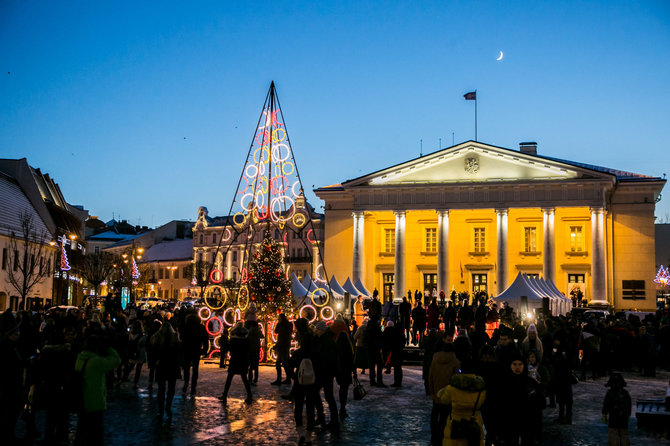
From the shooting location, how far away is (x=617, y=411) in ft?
30.1

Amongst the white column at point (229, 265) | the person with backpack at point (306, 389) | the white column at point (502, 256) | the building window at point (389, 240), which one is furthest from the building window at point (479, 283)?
the white column at point (229, 265)

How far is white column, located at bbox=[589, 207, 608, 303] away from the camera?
4169 centimetres

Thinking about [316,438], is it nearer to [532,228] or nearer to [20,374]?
[20,374]

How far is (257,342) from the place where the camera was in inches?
608

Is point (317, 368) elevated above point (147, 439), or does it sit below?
above

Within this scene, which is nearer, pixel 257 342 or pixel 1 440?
pixel 1 440

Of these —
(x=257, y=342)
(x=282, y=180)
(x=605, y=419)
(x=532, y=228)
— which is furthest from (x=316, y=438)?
(x=532, y=228)

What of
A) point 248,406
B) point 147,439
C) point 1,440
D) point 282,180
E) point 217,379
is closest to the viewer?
point 1,440

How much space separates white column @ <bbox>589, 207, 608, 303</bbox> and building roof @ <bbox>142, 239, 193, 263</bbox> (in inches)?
2342

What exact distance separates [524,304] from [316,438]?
69.7 feet

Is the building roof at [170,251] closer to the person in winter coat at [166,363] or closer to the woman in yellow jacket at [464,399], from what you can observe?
the person in winter coat at [166,363]

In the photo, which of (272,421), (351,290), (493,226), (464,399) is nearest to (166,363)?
(272,421)

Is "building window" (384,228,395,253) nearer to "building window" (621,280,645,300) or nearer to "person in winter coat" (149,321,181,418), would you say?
"building window" (621,280,645,300)

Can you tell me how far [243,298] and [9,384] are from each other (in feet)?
35.8
